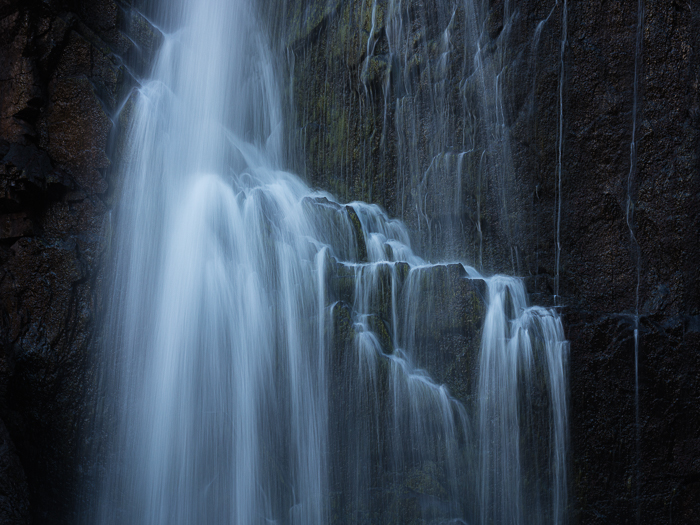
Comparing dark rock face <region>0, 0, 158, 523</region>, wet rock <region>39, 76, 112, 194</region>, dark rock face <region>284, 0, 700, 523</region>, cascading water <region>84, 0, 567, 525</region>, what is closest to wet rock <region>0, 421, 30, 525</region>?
dark rock face <region>0, 0, 158, 523</region>

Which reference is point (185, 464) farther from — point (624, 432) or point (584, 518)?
point (624, 432)

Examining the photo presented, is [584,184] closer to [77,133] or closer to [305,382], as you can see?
[305,382]

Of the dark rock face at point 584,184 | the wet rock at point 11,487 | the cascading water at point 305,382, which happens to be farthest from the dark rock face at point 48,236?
the dark rock face at point 584,184

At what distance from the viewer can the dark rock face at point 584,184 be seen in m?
5.58

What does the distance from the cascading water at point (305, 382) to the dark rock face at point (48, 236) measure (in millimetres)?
367

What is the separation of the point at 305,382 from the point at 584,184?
4159mm

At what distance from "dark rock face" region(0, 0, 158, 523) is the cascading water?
0.37 metres

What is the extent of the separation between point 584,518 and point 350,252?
13.4 feet

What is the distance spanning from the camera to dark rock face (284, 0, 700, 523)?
5582 millimetres

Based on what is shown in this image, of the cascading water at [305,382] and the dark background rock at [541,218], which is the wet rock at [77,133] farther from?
the cascading water at [305,382]

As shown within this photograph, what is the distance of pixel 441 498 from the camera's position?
558 centimetres

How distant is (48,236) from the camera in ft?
19.7

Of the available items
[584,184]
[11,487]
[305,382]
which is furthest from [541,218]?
[11,487]

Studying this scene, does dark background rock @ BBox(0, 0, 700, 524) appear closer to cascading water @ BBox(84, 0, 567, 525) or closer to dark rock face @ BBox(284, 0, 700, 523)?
dark rock face @ BBox(284, 0, 700, 523)
